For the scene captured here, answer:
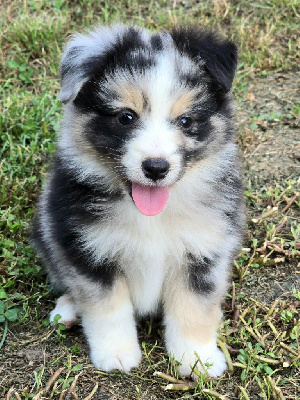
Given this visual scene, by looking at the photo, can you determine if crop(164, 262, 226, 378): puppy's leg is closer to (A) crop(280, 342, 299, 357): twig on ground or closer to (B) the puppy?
(B) the puppy

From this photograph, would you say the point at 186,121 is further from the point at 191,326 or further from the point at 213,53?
the point at 191,326

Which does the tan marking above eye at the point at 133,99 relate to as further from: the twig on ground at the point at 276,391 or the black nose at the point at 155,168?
the twig on ground at the point at 276,391

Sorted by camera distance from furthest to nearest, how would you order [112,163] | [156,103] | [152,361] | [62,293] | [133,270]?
[62,293] < [152,361] < [133,270] < [112,163] < [156,103]

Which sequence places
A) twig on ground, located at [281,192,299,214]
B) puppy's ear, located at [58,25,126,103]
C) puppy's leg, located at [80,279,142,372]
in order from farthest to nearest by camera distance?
twig on ground, located at [281,192,299,214], puppy's leg, located at [80,279,142,372], puppy's ear, located at [58,25,126,103]

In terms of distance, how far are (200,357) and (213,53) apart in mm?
1736

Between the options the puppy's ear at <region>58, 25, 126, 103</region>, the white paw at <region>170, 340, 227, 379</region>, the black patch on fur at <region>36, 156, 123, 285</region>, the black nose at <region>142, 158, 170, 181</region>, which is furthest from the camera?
the white paw at <region>170, 340, 227, 379</region>

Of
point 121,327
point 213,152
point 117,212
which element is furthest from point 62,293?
point 213,152

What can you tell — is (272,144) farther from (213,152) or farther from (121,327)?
(121,327)

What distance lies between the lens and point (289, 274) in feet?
14.1

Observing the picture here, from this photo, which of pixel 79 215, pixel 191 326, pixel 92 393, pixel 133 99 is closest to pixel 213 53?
pixel 133 99

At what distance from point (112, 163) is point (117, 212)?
0.92 ft

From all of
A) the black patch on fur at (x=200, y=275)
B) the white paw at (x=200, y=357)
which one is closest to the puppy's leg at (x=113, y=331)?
the white paw at (x=200, y=357)

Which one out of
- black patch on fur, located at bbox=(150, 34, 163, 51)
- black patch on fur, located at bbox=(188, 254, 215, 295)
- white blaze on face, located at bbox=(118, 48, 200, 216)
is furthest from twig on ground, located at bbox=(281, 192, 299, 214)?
black patch on fur, located at bbox=(150, 34, 163, 51)

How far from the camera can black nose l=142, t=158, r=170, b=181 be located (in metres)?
2.98
